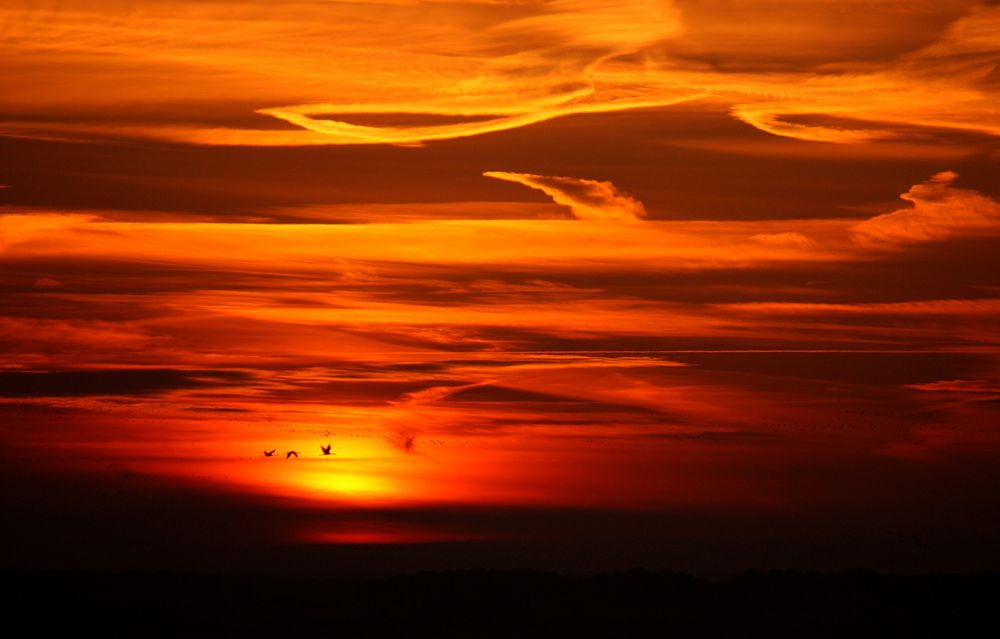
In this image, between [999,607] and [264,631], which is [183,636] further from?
[999,607]

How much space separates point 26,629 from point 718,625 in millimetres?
15181

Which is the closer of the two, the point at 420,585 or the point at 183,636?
the point at 183,636

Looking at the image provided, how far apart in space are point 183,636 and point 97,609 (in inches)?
101

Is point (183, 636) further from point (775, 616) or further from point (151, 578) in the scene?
point (775, 616)

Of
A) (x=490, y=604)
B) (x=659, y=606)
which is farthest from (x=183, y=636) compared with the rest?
(x=659, y=606)

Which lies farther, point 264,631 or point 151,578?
point 151,578

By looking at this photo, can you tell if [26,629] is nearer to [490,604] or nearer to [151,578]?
[151,578]

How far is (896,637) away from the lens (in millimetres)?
41000

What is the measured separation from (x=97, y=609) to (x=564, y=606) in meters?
10.5

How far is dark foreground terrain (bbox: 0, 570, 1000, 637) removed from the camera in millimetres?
40438

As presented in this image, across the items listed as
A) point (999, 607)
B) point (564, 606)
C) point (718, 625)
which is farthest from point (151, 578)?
point (999, 607)

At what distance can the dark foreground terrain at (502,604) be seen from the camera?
40.4 meters

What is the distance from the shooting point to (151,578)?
42781 millimetres

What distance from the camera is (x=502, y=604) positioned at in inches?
1652
